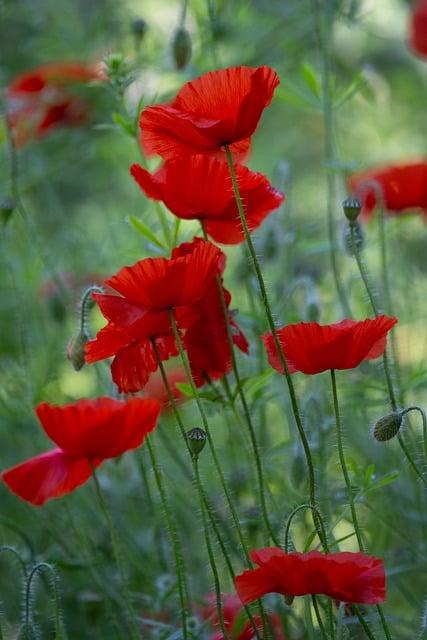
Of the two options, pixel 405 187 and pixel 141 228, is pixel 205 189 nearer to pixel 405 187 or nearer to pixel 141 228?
pixel 141 228

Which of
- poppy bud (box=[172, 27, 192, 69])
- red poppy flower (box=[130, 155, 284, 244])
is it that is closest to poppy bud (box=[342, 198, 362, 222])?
red poppy flower (box=[130, 155, 284, 244])

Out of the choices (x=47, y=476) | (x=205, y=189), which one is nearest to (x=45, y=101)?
(x=205, y=189)

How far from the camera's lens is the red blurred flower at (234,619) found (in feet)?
3.45

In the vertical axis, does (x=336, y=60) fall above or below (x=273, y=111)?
below

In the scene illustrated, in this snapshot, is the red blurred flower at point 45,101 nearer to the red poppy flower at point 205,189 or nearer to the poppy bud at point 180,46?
the poppy bud at point 180,46

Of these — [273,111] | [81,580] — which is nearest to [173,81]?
[81,580]

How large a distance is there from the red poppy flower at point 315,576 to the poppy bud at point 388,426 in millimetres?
141

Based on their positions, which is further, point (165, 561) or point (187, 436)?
point (165, 561)

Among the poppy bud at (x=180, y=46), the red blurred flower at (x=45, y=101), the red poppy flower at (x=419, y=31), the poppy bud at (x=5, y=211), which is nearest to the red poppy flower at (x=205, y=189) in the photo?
the poppy bud at (x=5, y=211)

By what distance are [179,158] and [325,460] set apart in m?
0.49

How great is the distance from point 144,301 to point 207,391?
29 centimetres

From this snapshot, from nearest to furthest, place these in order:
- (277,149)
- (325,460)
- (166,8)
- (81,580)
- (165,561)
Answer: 1. (325,460)
2. (165,561)
3. (81,580)
4. (277,149)
5. (166,8)

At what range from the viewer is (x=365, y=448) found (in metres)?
1.67

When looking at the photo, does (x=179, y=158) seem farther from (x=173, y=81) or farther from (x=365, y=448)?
(x=173, y=81)
